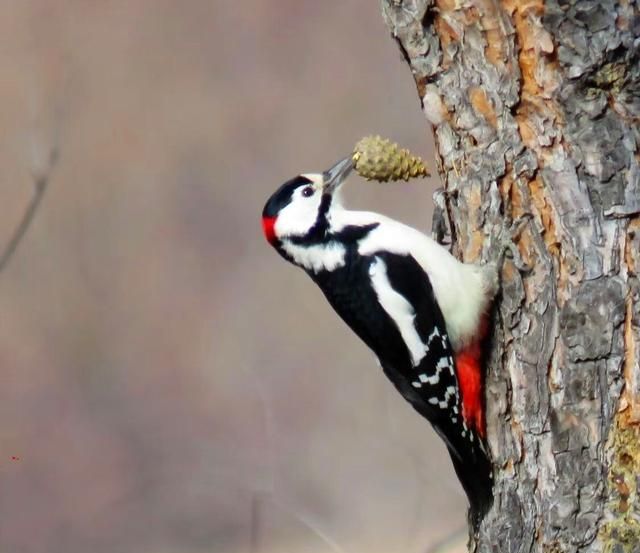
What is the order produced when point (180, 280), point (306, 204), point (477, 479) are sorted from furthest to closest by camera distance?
1. point (180, 280)
2. point (306, 204)
3. point (477, 479)

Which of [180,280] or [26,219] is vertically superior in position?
[26,219]

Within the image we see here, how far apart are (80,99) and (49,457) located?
1979 millimetres

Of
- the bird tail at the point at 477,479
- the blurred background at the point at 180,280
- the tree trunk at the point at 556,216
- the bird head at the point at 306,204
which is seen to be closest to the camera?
the tree trunk at the point at 556,216

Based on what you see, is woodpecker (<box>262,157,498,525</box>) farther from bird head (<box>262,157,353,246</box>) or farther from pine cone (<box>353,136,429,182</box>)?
pine cone (<box>353,136,429,182</box>)

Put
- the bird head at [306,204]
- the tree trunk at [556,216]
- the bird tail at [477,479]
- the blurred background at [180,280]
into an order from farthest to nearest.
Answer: the blurred background at [180,280] → the bird head at [306,204] → the bird tail at [477,479] → the tree trunk at [556,216]

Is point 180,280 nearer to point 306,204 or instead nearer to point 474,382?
point 306,204

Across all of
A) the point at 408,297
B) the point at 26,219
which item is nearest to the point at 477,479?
the point at 408,297

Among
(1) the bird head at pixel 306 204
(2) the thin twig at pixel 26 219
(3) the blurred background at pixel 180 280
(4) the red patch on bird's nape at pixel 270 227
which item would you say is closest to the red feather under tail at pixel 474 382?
(1) the bird head at pixel 306 204

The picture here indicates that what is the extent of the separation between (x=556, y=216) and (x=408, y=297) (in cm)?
52

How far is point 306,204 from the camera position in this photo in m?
3.23

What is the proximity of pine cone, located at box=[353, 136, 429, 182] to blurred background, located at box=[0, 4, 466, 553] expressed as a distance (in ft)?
11.1

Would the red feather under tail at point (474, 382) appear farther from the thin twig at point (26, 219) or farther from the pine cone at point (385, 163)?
the thin twig at point (26, 219)

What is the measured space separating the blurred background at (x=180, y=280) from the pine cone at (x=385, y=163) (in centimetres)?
338

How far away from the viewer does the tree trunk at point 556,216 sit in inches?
101
